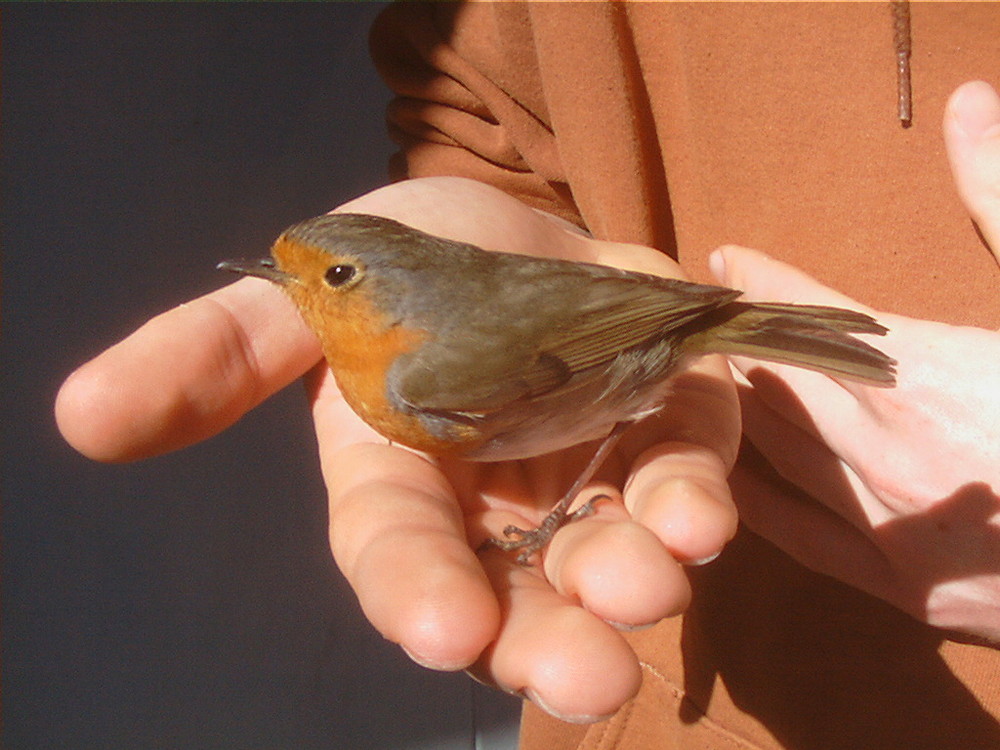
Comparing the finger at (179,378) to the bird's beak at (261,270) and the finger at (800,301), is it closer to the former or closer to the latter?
the bird's beak at (261,270)

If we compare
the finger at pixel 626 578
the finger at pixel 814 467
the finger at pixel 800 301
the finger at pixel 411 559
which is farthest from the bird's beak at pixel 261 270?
the finger at pixel 814 467

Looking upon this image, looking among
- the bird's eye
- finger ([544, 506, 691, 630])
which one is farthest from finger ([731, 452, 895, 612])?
the bird's eye

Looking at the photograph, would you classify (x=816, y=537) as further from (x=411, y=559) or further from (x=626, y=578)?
(x=411, y=559)

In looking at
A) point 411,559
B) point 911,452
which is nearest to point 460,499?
point 411,559

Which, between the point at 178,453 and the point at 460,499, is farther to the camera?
the point at 178,453

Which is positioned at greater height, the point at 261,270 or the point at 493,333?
the point at 261,270

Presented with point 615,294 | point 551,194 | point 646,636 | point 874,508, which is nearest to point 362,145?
point 551,194
